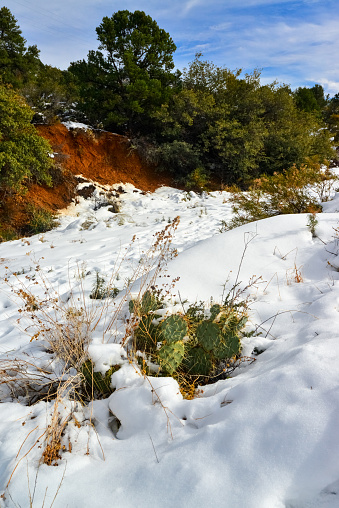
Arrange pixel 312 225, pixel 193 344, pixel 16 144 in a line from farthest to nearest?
pixel 16 144 → pixel 312 225 → pixel 193 344

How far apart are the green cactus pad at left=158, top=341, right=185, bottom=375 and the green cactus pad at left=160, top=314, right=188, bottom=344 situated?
1.4 inches

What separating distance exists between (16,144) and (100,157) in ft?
13.8

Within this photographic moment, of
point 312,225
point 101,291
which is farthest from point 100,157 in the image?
point 312,225

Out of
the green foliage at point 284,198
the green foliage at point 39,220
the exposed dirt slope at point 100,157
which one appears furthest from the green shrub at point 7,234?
the green foliage at point 284,198

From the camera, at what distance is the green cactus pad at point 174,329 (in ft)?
6.76

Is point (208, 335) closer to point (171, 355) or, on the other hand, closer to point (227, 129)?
point (171, 355)

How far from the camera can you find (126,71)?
1197cm

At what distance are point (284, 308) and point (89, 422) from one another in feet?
6.08

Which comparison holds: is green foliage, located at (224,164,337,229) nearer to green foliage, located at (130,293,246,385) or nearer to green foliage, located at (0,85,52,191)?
green foliage, located at (130,293,246,385)

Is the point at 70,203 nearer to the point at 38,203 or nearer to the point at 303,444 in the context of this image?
the point at 38,203

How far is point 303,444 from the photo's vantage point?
1.33m

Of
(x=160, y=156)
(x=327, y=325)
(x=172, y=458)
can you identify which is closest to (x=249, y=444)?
(x=172, y=458)

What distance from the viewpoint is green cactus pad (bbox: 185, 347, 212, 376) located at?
7.22 ft

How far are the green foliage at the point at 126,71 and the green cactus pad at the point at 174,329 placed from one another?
11331 millimetres
